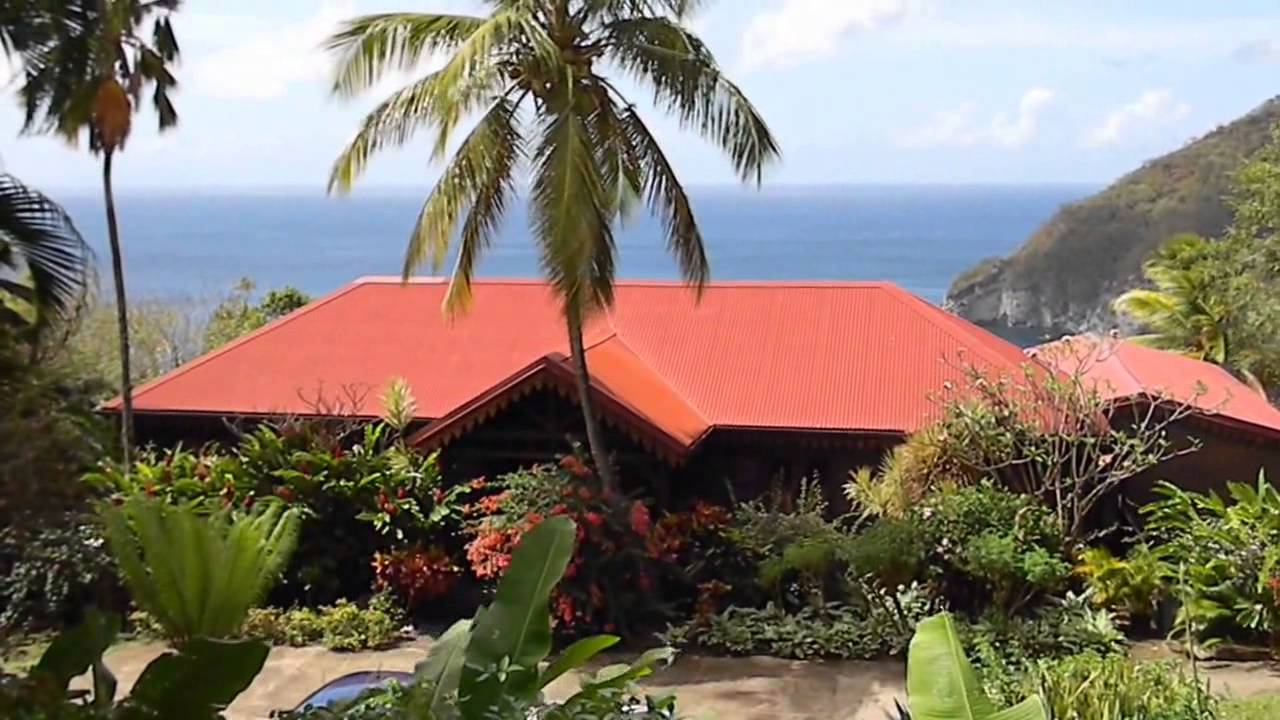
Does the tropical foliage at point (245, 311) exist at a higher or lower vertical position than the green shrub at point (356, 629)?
higher

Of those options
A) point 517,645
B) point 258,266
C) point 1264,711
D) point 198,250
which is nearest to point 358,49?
point 517,645

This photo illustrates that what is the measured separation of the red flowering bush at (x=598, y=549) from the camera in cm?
1226

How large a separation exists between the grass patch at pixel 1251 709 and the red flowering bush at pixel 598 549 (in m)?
5.37

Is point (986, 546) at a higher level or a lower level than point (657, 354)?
lower

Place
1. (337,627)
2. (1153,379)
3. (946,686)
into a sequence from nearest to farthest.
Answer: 1. (946,686)
2. (337,627)
3. (1153,379)

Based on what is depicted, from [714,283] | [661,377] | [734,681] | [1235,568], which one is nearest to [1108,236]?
[714,283]

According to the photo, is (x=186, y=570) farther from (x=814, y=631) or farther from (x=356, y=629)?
(x=814, y=631)

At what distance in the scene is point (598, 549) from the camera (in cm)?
1233

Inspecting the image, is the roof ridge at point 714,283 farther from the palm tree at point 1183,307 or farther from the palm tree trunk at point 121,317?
the palm tree at point 1183,307

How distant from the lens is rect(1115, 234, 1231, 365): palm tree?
67.3 ft

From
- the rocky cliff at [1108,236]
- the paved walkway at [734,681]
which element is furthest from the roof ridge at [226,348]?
the rocky cliff at [1108,236]

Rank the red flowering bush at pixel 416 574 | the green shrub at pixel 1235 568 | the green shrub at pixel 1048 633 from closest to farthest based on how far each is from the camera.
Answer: the green shrub at pixel 1235 568 → the green shrub at pixel 1048 633 → the red flowering bush at pixel 416 574

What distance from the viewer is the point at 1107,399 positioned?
1349 cm

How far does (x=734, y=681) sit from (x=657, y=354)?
5.53 m
